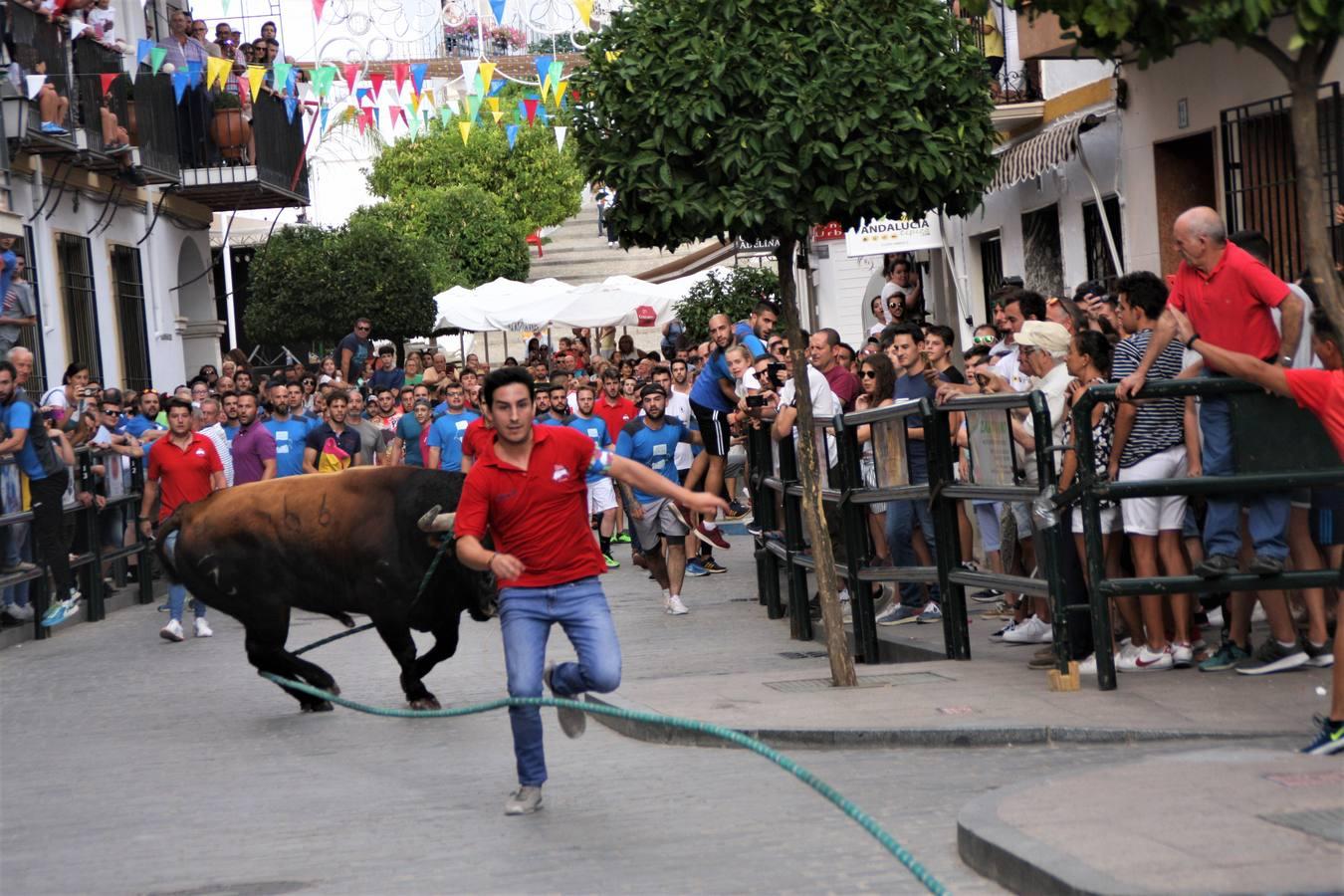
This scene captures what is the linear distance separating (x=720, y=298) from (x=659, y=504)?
75.5 feet

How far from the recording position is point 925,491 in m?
10.5

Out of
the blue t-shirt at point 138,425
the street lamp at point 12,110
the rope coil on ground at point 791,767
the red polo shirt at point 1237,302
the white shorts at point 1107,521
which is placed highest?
the street lamp at point 12,110

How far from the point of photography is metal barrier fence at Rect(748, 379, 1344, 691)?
8867 millimetres

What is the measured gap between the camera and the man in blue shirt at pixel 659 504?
15039mm

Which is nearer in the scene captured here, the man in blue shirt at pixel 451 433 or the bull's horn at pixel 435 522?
the bull's horn at pixel 435 522

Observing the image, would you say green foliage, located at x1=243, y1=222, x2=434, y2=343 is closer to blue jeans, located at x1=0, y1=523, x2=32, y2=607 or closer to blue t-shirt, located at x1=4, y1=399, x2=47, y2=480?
blue t-shirt, located at x1=4, y1=399, x2=47, y2=480

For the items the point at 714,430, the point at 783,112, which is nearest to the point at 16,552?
the point at 714,430

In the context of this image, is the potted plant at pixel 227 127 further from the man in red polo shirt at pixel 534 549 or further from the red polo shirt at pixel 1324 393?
the red polo shirt at pixel 1324 393

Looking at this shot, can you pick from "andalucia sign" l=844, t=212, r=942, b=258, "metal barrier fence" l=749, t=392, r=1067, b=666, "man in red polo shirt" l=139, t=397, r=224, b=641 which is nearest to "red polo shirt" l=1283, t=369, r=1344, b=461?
"metal barrier fence" l=749, t=392, r=1067, b=666

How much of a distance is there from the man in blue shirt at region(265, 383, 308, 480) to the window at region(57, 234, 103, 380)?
7.07 meters

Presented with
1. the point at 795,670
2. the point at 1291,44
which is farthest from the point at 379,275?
the point at 1291,44

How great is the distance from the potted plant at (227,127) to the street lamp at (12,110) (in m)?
7.62

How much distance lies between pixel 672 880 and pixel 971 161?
4616 mm

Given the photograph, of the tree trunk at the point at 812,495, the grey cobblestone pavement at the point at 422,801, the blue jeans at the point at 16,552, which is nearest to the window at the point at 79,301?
the blue jeans at the point at 16,552
